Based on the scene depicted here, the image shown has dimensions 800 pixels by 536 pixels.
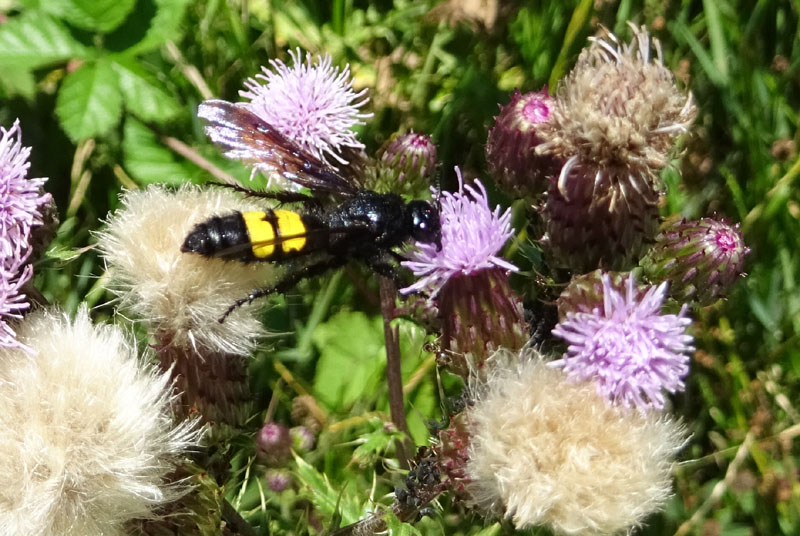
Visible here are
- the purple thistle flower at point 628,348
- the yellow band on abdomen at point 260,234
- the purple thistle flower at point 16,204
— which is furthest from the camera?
the yellow band on abdomen at point 260,234

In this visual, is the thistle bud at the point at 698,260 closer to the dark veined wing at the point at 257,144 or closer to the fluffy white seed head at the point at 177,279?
the dark veined wing at the point at 257,144

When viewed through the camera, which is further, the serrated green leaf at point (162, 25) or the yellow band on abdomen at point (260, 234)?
the serrated green leaf at point (162, 25)

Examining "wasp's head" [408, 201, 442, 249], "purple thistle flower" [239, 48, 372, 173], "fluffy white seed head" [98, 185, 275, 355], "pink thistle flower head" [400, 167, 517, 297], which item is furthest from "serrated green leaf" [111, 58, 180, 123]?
"pink thistle flower head" [400, 167, 517, 297]

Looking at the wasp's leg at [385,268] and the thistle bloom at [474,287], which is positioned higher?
the thistle bloom at [474,287]

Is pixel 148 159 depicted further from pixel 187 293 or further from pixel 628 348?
pixel 628 348

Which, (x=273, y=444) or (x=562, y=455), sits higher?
(x=562, y=455)

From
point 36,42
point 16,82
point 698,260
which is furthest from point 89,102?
point 698,260

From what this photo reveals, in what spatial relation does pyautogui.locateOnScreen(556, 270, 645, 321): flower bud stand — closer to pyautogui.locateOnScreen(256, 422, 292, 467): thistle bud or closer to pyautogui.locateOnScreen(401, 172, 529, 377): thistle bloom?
pyautogui.locateOnScreen(401, 172, 529, 377): thistle bloom

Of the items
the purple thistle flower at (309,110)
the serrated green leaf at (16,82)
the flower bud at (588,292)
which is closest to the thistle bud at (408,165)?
the purple thistle flower at (309,110)
